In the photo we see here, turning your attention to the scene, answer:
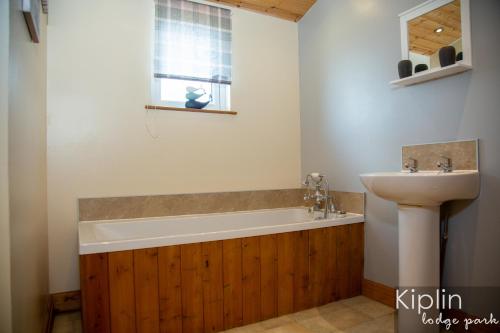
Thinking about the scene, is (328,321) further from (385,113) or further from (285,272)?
(385,113)

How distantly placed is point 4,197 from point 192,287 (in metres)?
1.09

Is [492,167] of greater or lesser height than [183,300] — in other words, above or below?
above

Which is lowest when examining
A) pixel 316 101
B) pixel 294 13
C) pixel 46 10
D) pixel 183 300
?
pixel 183 300

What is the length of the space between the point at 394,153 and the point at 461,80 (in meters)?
0.60

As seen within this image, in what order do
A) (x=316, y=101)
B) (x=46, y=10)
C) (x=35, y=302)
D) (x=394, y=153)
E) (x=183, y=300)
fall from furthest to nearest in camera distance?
(x=316, y=101) < (x=394, y=153) < (x=46, y=10) < (x=183, y=300) < (x=35, y=302)

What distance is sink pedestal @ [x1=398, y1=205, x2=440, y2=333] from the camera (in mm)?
1652

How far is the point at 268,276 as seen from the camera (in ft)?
6.42

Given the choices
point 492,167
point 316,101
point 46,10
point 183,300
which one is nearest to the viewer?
point 492,167

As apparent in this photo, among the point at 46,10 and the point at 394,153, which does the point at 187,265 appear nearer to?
the point at 394,153

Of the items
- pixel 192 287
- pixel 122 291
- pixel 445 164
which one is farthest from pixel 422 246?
pixel 122 291

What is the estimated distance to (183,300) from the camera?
1.71m

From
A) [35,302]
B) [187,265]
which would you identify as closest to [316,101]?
[187,265]

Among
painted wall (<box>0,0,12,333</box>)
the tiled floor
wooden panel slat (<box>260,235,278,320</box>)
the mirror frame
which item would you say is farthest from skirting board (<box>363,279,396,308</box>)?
painted wall (<box>0,0,12,333</box>)

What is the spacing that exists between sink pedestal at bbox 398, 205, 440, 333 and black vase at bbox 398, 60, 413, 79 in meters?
0.89
